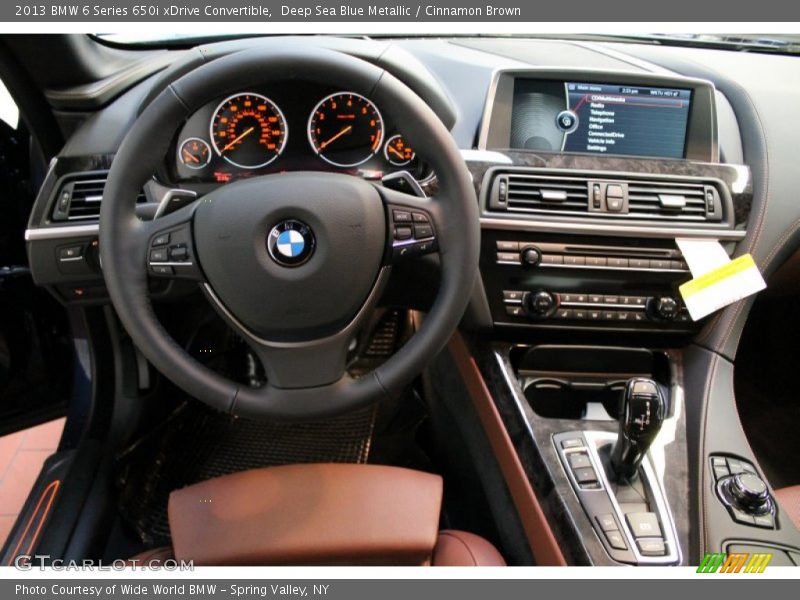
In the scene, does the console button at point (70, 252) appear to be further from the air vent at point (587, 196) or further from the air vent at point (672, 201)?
the air vent at point (672, 201)

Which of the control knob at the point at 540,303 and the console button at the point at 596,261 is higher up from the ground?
the console button at the point at 596,261

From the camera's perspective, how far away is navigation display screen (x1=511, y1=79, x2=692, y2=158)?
4.28 ft

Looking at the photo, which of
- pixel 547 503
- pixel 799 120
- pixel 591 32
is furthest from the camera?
pixel 591 32

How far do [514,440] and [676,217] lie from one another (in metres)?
0.58

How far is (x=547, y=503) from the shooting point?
1165 millimetres

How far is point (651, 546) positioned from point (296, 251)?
79 centimetres

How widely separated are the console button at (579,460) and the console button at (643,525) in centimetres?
12

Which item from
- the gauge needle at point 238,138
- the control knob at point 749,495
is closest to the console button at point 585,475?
the control knob at point 749,495

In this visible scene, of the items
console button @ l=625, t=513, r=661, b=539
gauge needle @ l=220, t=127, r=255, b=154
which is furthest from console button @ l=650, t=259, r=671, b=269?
gauge needle @ l=220, t=127, r=255, b=154

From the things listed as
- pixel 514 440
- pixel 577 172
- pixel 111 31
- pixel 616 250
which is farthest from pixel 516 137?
pixel 111 31

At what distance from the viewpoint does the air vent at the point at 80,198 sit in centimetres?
125

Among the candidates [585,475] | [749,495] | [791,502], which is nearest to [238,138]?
[585,475]

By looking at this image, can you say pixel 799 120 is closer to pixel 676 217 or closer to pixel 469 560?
pixel 676 217

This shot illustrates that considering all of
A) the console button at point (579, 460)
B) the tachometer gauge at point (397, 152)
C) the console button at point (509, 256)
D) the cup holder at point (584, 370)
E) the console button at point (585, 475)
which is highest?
the tachometer gauge at point (397, 152)
